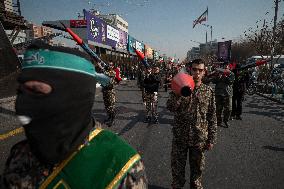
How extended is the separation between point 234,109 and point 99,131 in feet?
31.9

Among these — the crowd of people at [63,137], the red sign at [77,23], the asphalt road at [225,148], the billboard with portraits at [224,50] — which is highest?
the red sign at [77,23]

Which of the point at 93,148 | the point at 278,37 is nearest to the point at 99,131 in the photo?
the point at 93,148

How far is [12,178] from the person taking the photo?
1398 millimetres

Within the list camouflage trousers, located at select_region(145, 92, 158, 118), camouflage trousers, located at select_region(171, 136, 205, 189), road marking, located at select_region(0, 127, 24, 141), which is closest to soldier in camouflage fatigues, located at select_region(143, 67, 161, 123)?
camouflage trousers, located at select_region(145, 92, 158, 118)

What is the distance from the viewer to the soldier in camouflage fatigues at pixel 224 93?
8965mm

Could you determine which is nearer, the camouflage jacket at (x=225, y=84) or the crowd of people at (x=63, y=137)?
the crowd of people at (x=63, y=137)

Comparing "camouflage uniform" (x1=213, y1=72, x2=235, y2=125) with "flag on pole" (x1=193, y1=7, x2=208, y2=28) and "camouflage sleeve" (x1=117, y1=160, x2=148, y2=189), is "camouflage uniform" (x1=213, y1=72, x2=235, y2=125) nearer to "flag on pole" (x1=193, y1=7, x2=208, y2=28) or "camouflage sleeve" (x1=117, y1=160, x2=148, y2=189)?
"camouflage sleeve" (x1=117, y1=160, x2=148, y2=189)

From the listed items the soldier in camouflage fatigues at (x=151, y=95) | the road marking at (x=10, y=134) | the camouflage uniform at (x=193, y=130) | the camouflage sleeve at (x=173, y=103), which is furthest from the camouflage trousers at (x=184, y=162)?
the soldier in camouflage fatigues at (x=151, y=95)

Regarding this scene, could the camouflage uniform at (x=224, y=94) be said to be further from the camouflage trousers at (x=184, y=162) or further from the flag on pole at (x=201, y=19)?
the flag on pole at (x=201, y=19)

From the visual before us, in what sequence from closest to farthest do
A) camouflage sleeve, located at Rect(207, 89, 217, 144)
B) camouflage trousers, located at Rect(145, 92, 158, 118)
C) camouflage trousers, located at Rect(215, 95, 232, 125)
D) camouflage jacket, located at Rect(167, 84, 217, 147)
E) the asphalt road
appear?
camouflage jacket, located at Rect(167, 84, 217, 147), camouflage sleeve, located at Rect(207, 89, 217, 144), the asphalt road, camouflage trousers, located at Rect(215, 95, 232, 125), camouflage trousers, located at Rect(145, 92, 158, 118)

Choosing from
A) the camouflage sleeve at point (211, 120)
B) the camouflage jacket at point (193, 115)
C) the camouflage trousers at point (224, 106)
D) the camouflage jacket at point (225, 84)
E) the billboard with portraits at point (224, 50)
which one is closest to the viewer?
the camouflage jacket at point (193, 115)

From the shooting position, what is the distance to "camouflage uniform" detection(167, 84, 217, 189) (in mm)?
3873

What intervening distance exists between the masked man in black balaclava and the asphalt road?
3641 millimetres

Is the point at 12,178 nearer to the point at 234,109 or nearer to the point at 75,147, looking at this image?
the point at 75,147
